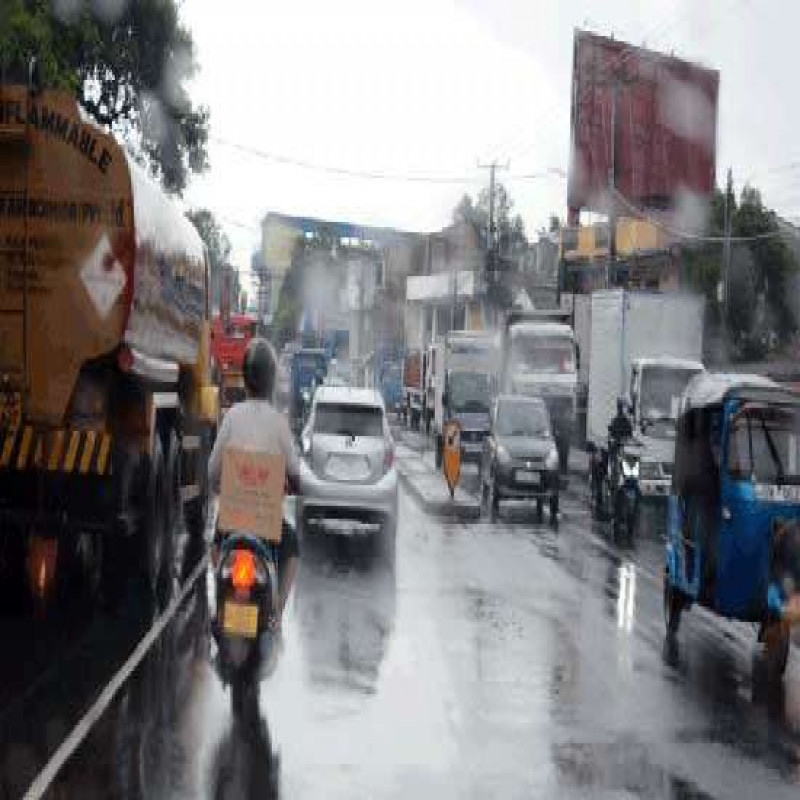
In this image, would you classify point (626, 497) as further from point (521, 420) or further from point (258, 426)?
point (258, 426)

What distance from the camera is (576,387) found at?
43906 millimetres

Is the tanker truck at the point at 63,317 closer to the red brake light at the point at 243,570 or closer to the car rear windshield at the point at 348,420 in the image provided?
the red brake light at the point at 243,570

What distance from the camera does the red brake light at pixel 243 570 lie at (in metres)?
9.21

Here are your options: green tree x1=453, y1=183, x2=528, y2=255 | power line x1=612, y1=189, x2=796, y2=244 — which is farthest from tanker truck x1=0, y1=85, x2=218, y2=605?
green tree x1=453, y1=183, x2=528, y2=255

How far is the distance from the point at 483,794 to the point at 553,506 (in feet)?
59.5

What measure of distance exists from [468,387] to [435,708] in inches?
1345

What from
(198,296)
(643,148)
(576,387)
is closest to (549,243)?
(643,148)

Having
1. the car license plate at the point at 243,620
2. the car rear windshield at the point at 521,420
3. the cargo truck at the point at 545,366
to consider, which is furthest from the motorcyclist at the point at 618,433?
the cargo truck at the point at 545,366

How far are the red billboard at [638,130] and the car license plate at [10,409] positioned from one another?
4295 cm

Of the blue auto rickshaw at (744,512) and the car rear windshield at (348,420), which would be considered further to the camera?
the car rear windshield at (348,420)

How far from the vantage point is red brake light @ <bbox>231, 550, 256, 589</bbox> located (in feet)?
30.2

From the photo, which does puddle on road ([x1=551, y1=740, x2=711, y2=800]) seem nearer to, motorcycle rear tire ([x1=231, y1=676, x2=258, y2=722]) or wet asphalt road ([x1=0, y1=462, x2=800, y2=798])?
wet asphalt road ([x1=0, y1=462, x2=800, y2=798])

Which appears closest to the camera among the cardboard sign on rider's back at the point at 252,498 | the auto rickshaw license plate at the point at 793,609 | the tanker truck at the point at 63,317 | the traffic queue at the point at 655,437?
the cardboard sign on rider's back at the point at 252,498

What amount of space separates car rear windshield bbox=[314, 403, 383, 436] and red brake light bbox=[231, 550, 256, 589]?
34.6ft
